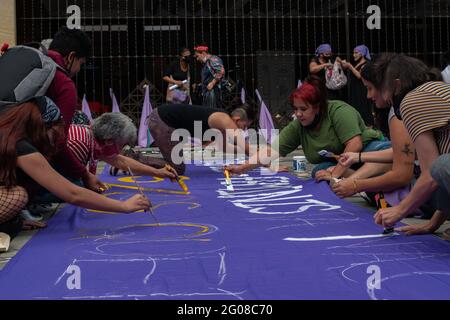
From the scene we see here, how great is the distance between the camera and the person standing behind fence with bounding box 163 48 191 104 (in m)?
9.59

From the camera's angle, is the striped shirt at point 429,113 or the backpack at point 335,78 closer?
the striped shirt at point 429,113

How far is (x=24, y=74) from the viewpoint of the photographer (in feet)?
11.5

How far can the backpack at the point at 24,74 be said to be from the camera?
3445 mm

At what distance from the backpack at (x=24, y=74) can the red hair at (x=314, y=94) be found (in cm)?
165

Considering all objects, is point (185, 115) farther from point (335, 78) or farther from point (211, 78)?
point (335, 78)

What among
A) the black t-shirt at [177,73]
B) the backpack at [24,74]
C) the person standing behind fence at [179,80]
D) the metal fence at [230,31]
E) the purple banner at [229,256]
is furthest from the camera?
the metal fence at [230,31]

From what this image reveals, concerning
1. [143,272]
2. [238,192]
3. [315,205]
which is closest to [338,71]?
Answer: [238,192]

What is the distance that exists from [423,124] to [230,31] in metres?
10.1

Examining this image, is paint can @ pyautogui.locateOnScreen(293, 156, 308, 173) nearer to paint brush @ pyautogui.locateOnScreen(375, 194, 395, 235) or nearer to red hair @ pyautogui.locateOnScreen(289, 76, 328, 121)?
red hair @ pyautogui.locateOnScreen(289, 76, 328, 121)

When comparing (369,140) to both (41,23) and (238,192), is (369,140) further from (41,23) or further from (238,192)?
(41,23)

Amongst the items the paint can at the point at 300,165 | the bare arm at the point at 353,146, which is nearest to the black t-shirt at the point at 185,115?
the paint can at the point at 300,165

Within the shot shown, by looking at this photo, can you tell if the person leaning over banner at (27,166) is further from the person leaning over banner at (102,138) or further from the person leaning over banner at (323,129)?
the person leaning over banner at (323,129)

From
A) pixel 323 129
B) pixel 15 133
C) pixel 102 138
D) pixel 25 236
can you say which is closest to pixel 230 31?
pixel 323 129
